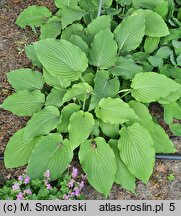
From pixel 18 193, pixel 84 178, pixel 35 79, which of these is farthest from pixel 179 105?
pixel 18 193

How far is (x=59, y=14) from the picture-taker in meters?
3.74

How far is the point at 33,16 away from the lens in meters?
3.74

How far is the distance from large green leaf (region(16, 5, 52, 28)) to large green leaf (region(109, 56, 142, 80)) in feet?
3.02

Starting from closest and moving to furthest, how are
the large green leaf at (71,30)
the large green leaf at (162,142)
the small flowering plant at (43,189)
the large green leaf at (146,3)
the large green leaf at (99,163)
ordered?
the small flowering plant at (43,189), the large green leaf at (99,163), the large green leaf at (162,142), the large green leaf at (71,30), the large green leaf at (146,3)

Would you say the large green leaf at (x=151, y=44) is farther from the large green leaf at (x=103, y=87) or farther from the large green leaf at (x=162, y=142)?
the large green leaf at (x=162, y=142)

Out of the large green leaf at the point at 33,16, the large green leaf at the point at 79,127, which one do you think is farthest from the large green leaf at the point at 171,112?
the large green leaf at the point at 33,16

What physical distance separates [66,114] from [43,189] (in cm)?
65

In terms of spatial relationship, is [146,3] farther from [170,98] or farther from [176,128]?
[176,128]

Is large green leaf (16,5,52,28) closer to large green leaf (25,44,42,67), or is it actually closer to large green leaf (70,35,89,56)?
large green leaf (25,44,42,67)

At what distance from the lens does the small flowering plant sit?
272cm

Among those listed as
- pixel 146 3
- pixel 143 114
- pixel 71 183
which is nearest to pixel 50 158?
pixel 71 183

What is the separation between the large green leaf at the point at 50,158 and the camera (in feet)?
9.61

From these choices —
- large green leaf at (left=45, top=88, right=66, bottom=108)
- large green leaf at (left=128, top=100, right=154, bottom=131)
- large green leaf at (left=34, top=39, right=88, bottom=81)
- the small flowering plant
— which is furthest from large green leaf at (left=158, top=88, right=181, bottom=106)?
the small flowering plant

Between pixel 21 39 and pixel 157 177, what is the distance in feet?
6.01
